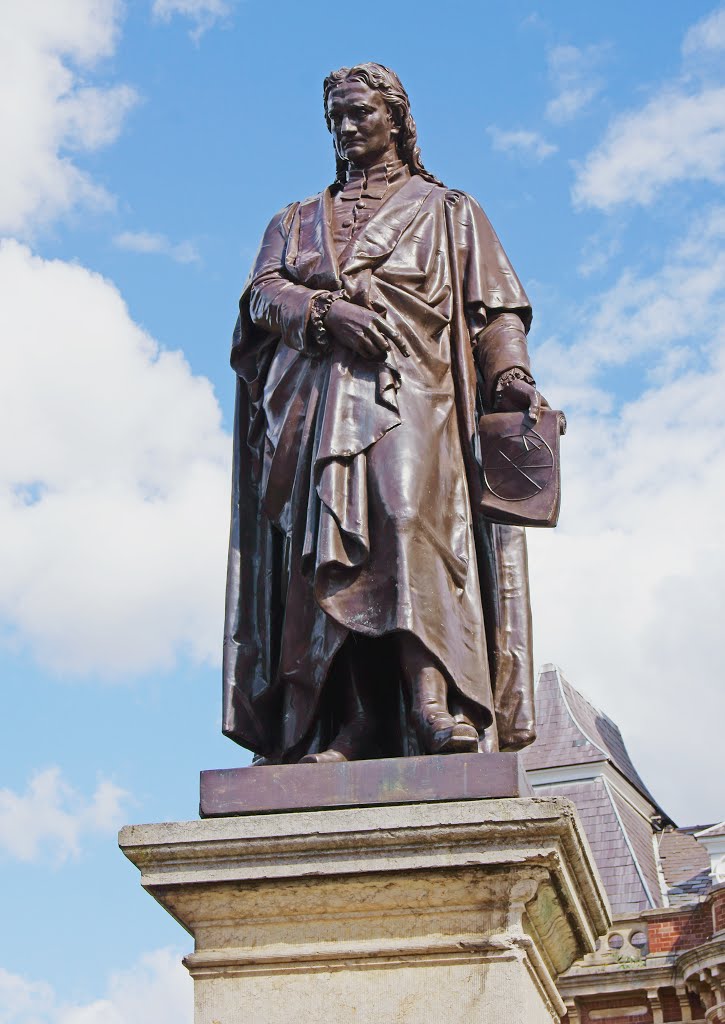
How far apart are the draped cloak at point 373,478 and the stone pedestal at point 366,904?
705 millimetres

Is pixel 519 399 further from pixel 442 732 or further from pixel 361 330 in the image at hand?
pixel 442 732

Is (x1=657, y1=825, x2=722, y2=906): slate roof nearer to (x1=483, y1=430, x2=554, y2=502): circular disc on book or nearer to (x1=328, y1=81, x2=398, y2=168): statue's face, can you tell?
(x1=328, y1=81, x2=398, y2=168): statue's face

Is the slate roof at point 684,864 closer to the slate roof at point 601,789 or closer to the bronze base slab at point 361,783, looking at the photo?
the slate roof at point 601,789

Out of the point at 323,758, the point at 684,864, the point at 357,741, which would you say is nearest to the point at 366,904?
the point at 323,758

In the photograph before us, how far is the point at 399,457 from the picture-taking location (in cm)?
498

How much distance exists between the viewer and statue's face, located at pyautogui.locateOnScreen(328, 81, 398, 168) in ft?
19.0

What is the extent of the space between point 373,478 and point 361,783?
1.01 m

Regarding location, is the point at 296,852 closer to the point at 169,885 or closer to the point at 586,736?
the point at 169,885

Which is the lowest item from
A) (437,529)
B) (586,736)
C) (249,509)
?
(437,529)

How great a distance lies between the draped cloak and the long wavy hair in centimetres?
13

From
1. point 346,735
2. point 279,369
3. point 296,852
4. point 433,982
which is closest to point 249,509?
point 279,369

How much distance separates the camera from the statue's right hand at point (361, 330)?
5.11 metres

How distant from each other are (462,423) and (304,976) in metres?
1.93

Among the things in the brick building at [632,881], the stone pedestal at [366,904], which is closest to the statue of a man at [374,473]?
the stone pedestal at [366,904]
